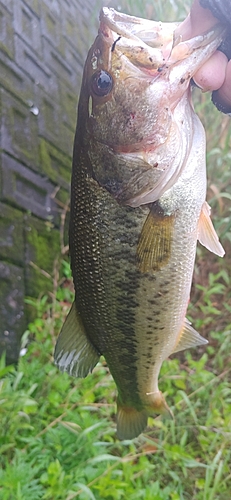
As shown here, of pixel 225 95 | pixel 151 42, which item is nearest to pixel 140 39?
pixel 151 42

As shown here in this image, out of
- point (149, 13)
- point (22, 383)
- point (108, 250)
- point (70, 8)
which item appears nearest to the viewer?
→ point (108, 250)

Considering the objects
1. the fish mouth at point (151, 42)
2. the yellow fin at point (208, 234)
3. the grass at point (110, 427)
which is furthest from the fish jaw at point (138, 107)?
the grass at point (110, 427)

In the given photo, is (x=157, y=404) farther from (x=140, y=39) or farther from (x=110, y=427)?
(x=140, y=39)

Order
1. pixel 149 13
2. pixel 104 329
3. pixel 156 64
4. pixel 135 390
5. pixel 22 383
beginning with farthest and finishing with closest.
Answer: pixel 149 13 → pixel 22 383 → pixel 135 390 → pixel 104 329 → pixel 156 64

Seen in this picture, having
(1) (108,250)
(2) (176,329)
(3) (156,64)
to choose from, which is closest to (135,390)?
(2) (176,329)

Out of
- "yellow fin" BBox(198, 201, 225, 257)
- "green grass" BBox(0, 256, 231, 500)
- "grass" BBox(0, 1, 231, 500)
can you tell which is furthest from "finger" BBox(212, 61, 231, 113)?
"green grass" BBox(0, 256, 231, 500)

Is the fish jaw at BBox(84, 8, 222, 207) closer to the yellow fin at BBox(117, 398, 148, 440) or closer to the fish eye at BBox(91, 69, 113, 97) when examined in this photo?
the fish eye at BBox(91, 69, 113, 97)

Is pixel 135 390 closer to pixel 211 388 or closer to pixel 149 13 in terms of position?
pixel 211 388
